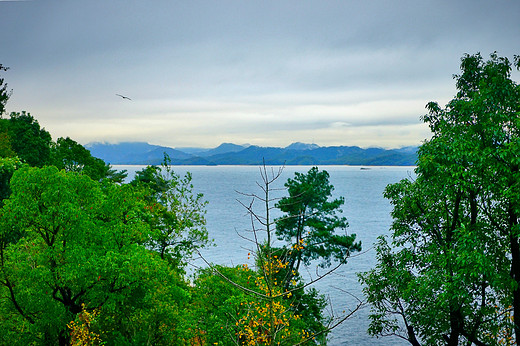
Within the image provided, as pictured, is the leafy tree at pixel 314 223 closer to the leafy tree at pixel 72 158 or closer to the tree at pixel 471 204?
the tree at pixel 471 204

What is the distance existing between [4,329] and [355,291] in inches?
1387

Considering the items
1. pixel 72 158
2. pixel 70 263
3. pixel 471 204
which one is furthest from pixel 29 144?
pixel 471 204

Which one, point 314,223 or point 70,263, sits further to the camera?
point 314,223

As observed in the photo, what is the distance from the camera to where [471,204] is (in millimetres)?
14461

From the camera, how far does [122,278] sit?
15.3 m

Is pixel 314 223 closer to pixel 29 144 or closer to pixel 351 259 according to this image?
pixel 29 144

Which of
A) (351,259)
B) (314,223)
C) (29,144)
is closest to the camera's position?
(314,223)

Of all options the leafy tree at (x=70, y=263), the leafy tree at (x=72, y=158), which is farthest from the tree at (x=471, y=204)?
the leafy tree at (x=72, y=158)

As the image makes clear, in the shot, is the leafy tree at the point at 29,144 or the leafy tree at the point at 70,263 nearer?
the leafy tree at the point at 70,263

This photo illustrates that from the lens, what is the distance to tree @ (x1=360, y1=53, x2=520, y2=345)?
1241 cm

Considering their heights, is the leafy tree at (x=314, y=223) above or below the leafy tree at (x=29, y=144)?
below

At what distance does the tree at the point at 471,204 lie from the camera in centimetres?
1241

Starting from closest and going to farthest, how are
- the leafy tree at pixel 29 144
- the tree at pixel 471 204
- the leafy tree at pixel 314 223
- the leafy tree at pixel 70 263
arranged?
the tree at pixel 471 204
the leafy tree at pixel 70 263
the leafy tree at pixel 314 223
the leafy tree at pixel 29 144

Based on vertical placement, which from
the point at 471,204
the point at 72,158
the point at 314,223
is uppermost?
the point at 72,158
